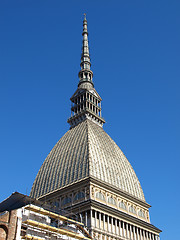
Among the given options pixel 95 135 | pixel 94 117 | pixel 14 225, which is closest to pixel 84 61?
pixel 94 117

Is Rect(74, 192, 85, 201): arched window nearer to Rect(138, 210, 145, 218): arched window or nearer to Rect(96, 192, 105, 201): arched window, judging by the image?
Rect(96, 192, 105, 201): arched window

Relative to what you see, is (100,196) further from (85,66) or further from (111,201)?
(85,66)

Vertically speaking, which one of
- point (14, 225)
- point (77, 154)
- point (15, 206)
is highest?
point (77, 154)

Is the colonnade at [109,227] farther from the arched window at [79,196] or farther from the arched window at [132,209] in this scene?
the arched window at [79,196]

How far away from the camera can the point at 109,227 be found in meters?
70.1

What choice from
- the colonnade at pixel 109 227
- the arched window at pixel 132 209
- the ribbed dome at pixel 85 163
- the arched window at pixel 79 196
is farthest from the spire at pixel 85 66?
the colonnade at pixel 109 227

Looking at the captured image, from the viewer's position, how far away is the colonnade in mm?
66625

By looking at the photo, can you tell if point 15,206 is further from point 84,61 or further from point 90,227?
point 84,61

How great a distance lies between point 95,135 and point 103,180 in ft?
44.5

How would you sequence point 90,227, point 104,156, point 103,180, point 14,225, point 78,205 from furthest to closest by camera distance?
1. point 104,156
2. point 103,180
3. point 78,205
4. point 90,227
5. point 14,225

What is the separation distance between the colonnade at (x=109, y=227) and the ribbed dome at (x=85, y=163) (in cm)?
855

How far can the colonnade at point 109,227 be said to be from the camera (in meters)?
66.6

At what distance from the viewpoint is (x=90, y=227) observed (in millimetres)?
65188

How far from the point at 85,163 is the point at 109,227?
47.1ft
